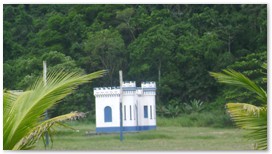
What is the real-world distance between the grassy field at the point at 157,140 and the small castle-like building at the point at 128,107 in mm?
90

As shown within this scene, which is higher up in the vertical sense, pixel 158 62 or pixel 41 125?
pixel 158 62

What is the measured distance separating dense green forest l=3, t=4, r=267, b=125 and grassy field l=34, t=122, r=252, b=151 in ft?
0.65

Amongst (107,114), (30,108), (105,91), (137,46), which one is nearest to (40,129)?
(30,108)

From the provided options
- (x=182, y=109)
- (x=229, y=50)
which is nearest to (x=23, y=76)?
(x=182, y=109)

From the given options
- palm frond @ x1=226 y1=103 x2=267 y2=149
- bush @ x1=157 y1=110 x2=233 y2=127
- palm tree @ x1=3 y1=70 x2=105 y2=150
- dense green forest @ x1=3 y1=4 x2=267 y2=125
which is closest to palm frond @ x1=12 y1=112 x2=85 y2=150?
palm tree @ x1=3 y1=70 x2=105 y2=150

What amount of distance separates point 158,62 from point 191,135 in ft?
2.50

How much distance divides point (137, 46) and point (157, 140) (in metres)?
0.91

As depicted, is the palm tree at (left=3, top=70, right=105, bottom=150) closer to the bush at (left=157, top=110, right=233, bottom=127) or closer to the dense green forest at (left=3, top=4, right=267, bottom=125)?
the dense green forest at (left=3, top=4, right=267, bottom=125)

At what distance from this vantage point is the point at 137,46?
189 inches

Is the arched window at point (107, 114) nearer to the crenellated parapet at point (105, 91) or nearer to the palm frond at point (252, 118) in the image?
the crenellated parapet at point (105, 91)

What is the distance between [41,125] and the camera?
2.66m

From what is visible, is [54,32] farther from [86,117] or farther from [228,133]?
[228,133]

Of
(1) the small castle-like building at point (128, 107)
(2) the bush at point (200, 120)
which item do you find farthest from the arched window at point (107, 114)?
(2) the bush at point (200, 120)

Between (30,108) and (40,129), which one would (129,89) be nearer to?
(40,129)
